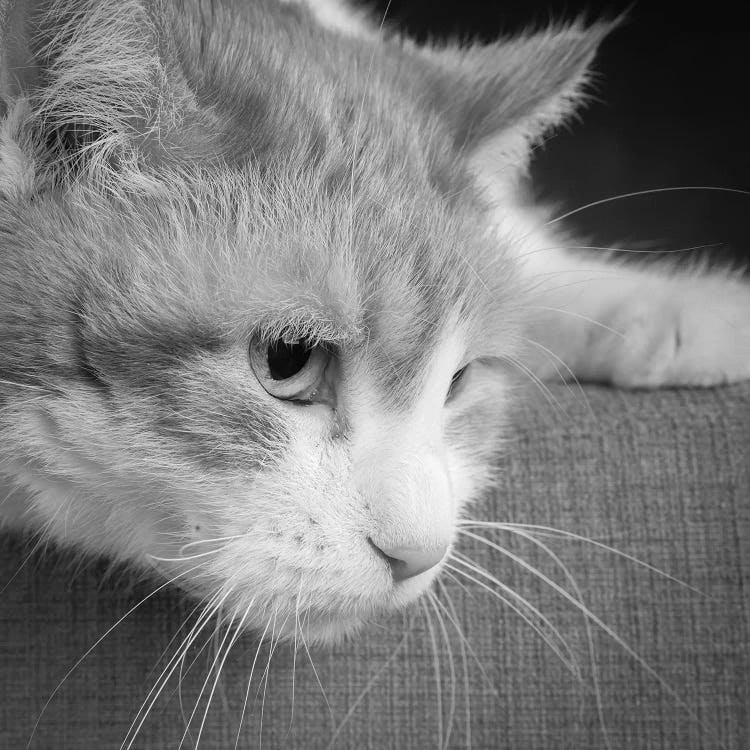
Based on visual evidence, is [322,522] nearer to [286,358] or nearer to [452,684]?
[286,358]

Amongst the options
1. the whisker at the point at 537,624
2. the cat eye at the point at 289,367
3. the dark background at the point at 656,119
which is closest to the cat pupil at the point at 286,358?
the cat eye at the point at 289,367

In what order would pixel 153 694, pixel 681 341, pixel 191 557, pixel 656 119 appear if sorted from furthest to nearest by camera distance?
1. pixel 656 119
2. pixel 681 341
3. pixel 153 694
4. pixel 191 557

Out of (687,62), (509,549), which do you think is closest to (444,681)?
(509,549)

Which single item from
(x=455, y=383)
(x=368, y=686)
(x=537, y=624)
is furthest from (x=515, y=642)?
(x=455, y=383)

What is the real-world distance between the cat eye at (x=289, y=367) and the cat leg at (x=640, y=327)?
278mm

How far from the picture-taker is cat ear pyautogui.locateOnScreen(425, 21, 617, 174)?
0.80 m

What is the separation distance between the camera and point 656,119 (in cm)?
164

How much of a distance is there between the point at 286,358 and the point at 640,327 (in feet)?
1.43

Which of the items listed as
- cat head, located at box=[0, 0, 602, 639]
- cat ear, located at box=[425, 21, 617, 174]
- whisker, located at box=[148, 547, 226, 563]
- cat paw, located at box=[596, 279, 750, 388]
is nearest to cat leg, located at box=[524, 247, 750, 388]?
cat paw, located at box=[596, 279, 750, 388]

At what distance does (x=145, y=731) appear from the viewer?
710mm

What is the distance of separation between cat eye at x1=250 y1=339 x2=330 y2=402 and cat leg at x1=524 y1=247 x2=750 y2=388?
28 centimetres

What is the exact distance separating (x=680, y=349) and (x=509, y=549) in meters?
0.28

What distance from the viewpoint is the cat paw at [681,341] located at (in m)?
0.85

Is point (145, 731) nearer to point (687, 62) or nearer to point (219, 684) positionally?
point (219, 684)
